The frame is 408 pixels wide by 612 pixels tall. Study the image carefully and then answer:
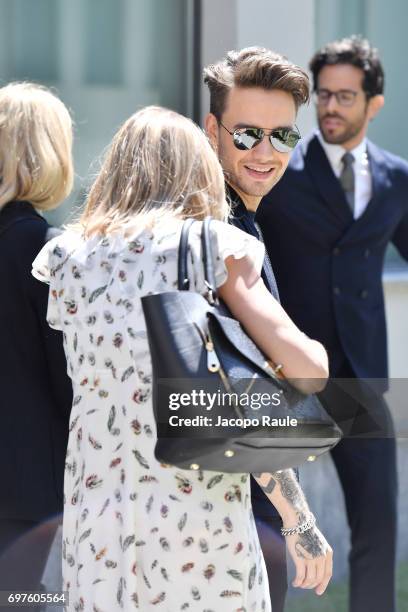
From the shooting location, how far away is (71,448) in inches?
106

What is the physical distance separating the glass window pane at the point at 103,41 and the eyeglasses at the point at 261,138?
2639 mm

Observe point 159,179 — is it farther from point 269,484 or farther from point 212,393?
point 269,484

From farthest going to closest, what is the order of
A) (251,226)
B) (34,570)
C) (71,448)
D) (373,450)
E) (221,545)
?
(373,450) → (34,570) → (251,226) → (71,448) → (221,545)

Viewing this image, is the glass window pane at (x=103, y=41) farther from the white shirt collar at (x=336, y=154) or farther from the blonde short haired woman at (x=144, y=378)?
the blonde short haired woman at (x=144, y=378)

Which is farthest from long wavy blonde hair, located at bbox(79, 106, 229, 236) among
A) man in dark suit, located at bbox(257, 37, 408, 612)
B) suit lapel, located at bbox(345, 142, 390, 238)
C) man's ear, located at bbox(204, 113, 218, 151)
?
suit lapel, located at bbox(345, 142, 390, 238)

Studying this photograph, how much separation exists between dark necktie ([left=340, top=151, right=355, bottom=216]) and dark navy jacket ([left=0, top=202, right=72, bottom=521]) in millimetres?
1841

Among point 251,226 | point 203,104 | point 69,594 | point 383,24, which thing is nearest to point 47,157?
point 251,226

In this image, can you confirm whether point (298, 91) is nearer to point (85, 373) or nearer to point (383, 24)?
point (85, 373)

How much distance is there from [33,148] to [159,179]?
94cm

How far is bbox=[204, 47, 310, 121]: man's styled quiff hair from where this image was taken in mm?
3014

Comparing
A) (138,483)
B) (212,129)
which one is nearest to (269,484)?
(138,483)

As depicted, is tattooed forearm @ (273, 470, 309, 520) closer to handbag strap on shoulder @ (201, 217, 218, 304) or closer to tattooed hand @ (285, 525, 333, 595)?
tattooed hand @ (285, 525, 333, 595)

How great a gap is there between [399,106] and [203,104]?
1192mm

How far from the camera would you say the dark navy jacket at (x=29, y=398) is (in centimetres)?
320
